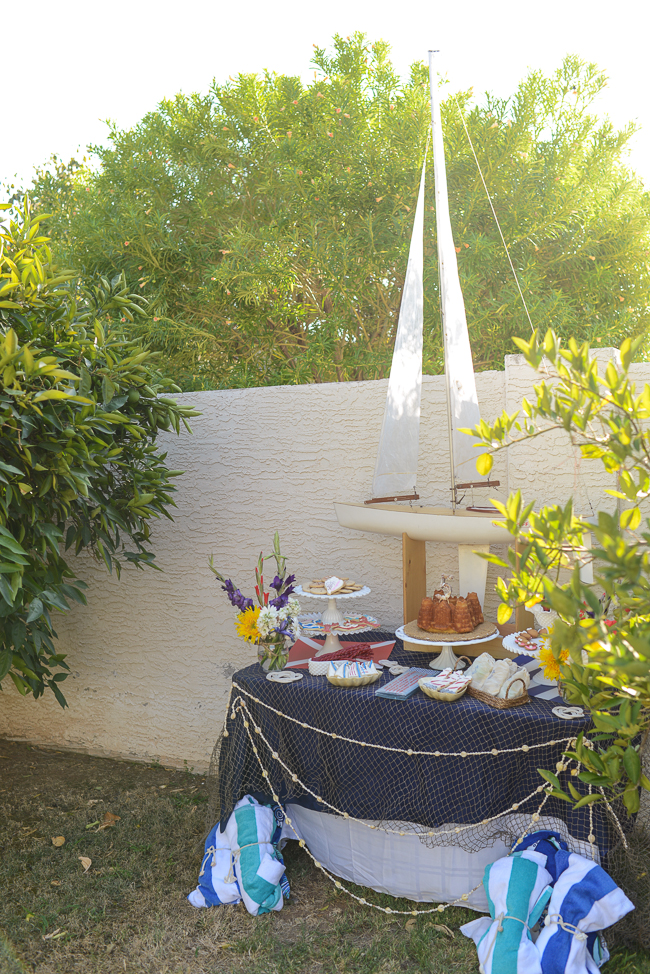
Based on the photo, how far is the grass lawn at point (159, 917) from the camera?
209 centimetres

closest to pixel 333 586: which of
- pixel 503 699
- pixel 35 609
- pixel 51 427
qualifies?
pixel 503 699

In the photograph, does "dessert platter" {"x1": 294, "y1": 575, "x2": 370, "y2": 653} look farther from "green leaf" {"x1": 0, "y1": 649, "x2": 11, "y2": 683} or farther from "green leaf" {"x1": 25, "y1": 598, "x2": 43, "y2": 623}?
"green leaf" {"x1": 0, "y1": 649, "x2": 11, "y2": 683}

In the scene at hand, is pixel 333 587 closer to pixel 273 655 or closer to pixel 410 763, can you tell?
pixel 273 655

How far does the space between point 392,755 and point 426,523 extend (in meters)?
0.85

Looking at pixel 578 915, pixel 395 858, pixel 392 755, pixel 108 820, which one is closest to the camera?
pixel 578 915

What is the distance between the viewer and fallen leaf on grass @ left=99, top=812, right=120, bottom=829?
292 centimetres

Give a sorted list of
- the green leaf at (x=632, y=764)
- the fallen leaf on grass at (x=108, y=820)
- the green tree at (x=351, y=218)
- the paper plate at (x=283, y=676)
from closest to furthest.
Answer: the green leaf at (x=632, y=764)
the paper plate at (x=283, y=676)
the fallen leaf on grass at (x=108, y=820)
the green tree at (x=351, y=218)

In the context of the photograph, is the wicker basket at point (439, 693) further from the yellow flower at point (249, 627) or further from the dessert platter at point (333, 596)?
the yellow flower at point (249, 627)

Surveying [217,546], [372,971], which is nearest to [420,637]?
[372,971]

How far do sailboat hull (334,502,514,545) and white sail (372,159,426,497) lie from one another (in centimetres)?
12

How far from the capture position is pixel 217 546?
342 cm

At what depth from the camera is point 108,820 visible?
2969 millimetres

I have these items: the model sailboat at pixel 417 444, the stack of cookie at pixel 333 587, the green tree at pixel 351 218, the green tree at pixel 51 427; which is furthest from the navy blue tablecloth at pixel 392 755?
the green tree at pixel 351 218

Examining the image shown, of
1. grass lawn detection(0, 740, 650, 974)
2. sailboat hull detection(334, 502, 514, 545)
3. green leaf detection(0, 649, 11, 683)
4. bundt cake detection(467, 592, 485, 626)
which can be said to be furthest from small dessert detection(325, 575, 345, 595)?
green leaf detection(0, 649, 11, 683)
